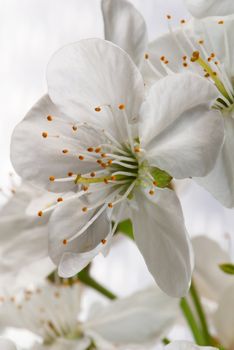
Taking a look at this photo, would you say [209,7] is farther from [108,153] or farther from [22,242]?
[22,242]

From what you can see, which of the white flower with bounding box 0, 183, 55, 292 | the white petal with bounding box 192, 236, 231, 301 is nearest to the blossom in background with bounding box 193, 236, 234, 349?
the white petal with bounding box 192, 236, 231, 301

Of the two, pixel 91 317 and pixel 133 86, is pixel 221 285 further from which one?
pixel 133 86

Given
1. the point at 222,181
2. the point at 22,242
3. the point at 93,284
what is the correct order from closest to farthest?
the point at 222,181 < the point at 22,242 < the point at 93,284

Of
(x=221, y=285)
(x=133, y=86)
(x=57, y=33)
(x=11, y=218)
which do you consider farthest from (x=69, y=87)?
(x=57, y=33)

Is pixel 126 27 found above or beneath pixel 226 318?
above

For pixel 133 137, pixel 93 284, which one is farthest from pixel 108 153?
pixel 93 284

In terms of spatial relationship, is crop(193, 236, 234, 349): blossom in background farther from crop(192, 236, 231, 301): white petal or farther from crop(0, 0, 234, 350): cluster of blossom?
crop(0, 0, 234, 350): cluster of blossom

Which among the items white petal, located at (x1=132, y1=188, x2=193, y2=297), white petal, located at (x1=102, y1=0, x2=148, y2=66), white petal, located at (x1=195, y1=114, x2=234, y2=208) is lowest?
white petal, located at (x1=132, y1=188, x2=193, y2=297)

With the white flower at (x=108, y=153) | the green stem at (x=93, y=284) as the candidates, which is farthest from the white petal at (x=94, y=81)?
the green stem at (x=93, y=284)
